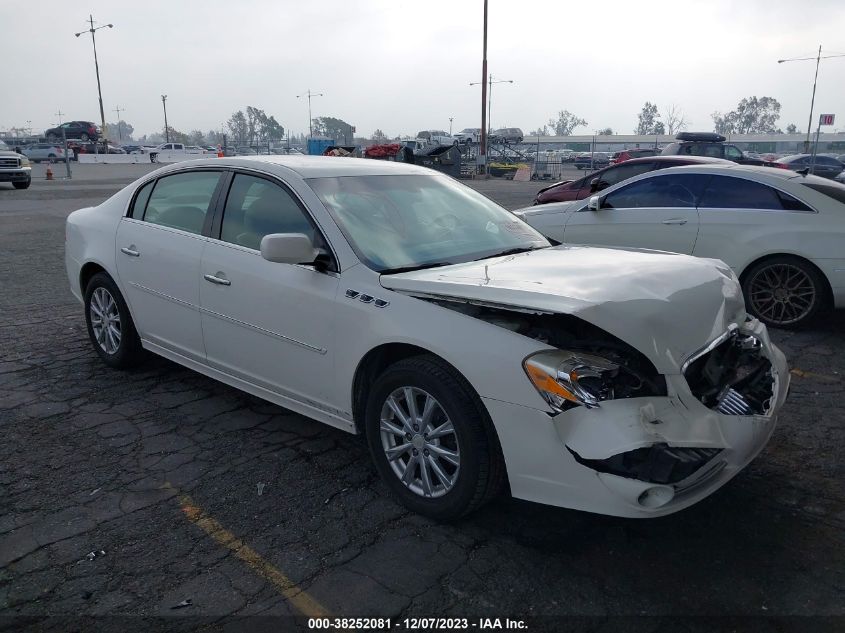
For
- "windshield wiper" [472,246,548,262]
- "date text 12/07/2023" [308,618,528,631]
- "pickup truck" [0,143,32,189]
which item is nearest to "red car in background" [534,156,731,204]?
"windshield wiper" [472,246,548,262]

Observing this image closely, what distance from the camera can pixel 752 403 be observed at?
3.22 m

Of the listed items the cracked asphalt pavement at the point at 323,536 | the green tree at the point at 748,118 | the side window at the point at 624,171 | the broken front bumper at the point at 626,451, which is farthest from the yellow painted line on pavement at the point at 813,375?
the green tree at the point at 748,118

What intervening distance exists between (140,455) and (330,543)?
1.52 m

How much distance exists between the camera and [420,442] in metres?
A: 3.25

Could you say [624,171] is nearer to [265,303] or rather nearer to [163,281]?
[163,281]

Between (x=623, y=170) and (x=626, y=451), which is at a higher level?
(x=623, y=170)

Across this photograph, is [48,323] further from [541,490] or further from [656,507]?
[656,507]

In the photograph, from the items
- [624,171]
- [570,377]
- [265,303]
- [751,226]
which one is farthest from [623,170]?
[570,377]

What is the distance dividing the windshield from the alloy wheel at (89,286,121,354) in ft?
7.33

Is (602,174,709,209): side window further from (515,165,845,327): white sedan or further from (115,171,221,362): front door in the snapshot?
(115,171,221,362): front door

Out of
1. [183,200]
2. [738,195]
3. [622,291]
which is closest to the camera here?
[622,291]

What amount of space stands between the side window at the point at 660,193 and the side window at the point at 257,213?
458 centimetres

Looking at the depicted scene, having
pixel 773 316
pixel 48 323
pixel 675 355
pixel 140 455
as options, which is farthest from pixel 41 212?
pixel 675 355

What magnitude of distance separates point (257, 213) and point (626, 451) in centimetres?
256
